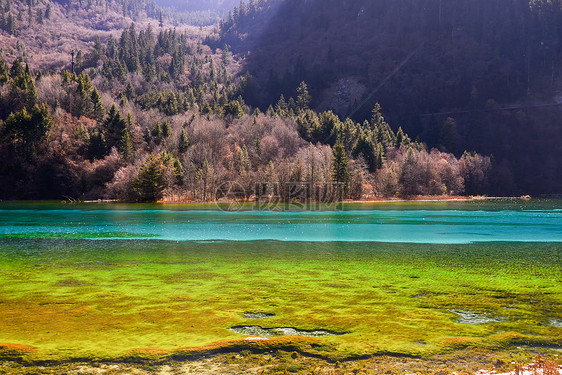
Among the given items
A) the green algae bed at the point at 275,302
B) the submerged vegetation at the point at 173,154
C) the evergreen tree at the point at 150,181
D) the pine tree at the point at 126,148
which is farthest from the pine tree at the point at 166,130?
the green algae bed at the point at 275,302

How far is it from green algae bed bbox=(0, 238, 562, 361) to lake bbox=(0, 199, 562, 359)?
0.18ft

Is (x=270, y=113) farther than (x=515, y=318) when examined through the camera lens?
Yes

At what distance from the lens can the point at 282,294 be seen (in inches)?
655

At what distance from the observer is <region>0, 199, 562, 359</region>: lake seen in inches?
461

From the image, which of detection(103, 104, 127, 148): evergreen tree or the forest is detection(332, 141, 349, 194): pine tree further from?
detection(103, 104, 127, 148): evergreen tree

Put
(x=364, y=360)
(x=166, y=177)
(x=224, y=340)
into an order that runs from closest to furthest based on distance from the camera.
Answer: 1. (x=364, y=360)
2. (x=224, y=340)
3. (x=166, y=177)

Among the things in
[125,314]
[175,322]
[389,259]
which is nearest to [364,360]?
[175,322]

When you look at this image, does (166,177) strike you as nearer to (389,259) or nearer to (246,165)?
(246,165)

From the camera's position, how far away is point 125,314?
547 inches

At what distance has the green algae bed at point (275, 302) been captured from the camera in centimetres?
1125

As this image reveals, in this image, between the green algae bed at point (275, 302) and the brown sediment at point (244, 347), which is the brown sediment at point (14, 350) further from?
the brown sediment at point (244, 347)

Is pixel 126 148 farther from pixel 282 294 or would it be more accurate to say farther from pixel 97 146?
pixel 282 294

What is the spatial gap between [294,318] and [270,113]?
146 m

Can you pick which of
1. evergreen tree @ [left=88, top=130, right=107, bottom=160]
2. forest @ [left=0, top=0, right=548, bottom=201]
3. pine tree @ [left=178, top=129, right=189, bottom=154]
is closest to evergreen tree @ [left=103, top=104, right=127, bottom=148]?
forest @ [left=0, top=0, right=548, bottom=201]
